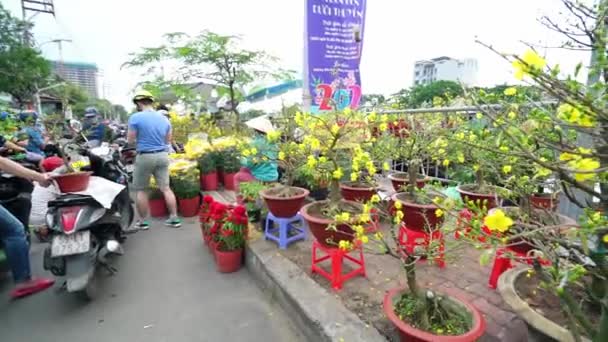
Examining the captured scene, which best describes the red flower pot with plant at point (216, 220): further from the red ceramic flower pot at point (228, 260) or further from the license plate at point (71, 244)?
the license plate at point (71, 244)

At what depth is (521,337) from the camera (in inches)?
63.4

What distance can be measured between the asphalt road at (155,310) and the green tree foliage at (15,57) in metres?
21.4

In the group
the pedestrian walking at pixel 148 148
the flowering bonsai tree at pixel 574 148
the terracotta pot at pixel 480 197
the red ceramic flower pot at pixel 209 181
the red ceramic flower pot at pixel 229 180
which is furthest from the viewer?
the red ceramic flower pot at pixel 229 180

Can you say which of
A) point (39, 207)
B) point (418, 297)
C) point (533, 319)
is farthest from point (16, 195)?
point (533, 319)

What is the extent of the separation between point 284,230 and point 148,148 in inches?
85.2

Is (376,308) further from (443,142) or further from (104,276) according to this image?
(104,276)

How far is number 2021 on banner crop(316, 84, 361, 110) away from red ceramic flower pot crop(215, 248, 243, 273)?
2089 mm

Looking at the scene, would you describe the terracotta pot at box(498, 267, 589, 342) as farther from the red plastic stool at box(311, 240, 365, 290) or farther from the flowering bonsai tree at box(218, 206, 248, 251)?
the flowering bonsai tree at box(218, 206, 248, 251)

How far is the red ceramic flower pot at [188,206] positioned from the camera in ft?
14.2

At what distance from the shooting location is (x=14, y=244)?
2.44 m

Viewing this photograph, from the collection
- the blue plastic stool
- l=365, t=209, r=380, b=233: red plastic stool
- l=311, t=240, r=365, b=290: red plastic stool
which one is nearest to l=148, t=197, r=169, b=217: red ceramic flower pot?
the blue plastic stool

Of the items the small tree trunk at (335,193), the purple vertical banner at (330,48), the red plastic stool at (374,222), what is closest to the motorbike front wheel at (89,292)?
the small tree trunk at (335,193)

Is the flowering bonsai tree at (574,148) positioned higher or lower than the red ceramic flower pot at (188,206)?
higher

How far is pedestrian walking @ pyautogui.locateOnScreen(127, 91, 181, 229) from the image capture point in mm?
3631
